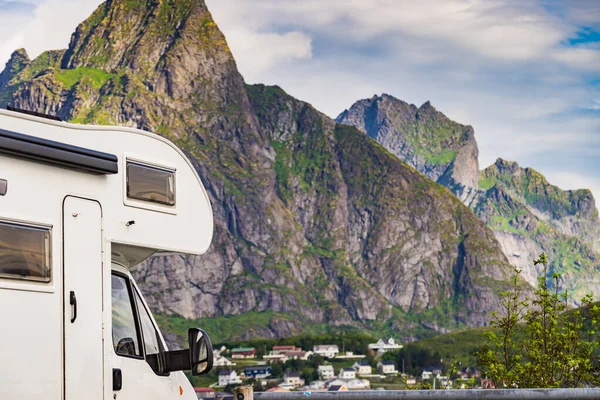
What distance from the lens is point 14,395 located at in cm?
715

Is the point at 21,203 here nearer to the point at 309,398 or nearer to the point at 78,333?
the point at 78,333

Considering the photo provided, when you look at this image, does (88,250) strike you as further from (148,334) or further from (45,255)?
(148,334)

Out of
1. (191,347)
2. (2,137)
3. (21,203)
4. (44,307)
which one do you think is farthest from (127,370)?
(2,137)

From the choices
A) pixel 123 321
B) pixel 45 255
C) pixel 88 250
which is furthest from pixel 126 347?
pixel 45 255

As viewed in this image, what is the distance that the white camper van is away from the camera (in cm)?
739

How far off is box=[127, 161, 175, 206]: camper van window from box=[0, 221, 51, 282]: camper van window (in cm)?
113

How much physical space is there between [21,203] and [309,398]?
4.46 metres

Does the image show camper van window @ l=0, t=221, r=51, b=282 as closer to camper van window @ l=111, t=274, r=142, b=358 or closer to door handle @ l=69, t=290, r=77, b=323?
door handle @ l=69, t=290, r=77, b=323

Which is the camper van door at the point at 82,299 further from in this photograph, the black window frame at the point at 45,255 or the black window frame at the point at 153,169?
the black window frame at the point at 153,169

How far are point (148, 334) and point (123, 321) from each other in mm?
424

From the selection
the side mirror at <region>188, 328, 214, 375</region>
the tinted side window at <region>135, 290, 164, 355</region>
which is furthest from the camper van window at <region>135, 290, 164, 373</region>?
the side mirror at <region>188, 328, 214, 375</region>

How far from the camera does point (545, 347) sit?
14.7 metres

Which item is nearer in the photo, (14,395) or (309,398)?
(14,395)

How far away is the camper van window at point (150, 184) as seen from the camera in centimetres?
859
